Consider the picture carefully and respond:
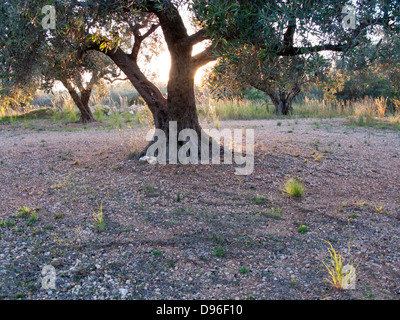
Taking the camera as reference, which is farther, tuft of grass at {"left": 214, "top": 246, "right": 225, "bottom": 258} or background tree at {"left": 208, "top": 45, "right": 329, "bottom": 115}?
background tree at {"left": 208, "top": 45, "right": 329, "bottom": 115}

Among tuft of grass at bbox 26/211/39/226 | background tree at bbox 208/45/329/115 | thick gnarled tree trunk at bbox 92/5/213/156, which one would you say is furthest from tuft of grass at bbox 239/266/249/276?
thick gnarled tree trunk at bbox 92/5/213/156

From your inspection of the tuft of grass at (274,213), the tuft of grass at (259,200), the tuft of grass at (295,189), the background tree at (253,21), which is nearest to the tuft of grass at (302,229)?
the tuft of grass at (274,213)

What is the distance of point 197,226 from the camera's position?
397cm

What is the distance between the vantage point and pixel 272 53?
13.1 feet

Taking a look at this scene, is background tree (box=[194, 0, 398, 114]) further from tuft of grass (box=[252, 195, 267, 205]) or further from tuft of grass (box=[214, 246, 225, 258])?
tuft of grass (box=[214, 246, 225, 258])

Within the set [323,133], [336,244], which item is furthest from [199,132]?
[323,133]

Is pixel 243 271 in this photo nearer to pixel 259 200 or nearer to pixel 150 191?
pixel 259 200

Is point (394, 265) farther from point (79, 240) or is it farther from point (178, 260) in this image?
point (79, 240)

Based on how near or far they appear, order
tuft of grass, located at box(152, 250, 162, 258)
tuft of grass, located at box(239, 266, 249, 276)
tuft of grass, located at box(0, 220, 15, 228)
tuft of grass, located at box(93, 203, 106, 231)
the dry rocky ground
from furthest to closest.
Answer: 1. tuft of grass, located at box(0, 220, 15, 228)
2. tuft of grass, located at box(93, 203, 106, 231)
3. tuft of grass, located at box(152, 250, 162, 258)
4. tuft of grass, located at box(239, 266, 249, 276)
5. the dry rocky ground

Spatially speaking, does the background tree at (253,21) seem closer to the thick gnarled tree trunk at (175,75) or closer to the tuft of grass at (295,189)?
the thick gnarled tree trunk at (175,75)

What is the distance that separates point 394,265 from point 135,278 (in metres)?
2.30

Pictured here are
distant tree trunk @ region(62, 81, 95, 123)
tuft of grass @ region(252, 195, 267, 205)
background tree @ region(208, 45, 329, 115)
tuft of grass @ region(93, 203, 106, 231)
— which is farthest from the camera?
distant tree trunk @ region(62, 81, 95, 123)

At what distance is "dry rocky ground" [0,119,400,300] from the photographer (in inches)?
117

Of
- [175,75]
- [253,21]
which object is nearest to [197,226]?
[253,21]
